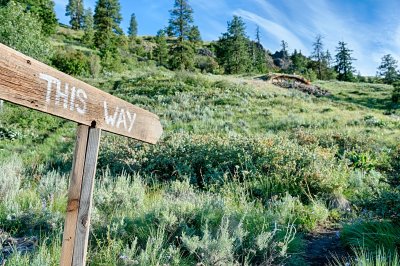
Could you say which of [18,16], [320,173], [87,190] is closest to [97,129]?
[87,190]

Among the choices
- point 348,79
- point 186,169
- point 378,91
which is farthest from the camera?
point 348,79

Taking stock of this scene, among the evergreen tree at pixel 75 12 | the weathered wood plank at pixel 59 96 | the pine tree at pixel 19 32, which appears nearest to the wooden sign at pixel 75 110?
the weathered wood plank at pixel 59 96

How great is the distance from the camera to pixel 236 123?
16.0 meters

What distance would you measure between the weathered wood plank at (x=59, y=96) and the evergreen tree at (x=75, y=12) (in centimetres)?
9350

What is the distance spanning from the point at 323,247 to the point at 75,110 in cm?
377

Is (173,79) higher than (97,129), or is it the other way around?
(173,79)

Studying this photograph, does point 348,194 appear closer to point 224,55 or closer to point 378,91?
point 378,91

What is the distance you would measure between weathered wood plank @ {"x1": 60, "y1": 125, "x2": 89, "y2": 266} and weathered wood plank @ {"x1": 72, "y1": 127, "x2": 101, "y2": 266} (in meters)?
0.02

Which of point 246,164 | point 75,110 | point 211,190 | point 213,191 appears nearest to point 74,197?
A: point 75,110

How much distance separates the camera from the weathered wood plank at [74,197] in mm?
2148

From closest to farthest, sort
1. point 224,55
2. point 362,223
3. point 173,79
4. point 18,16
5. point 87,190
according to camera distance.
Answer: point 87,190 < point 362,223 < point 18,16 < point 173,79 < point 224,55

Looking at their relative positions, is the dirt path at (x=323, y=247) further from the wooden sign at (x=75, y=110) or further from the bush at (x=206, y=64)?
the bush at (x=206, y=64)

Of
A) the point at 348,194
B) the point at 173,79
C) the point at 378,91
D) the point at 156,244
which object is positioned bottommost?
the point at 156,244

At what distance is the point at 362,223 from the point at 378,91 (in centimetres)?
4045
